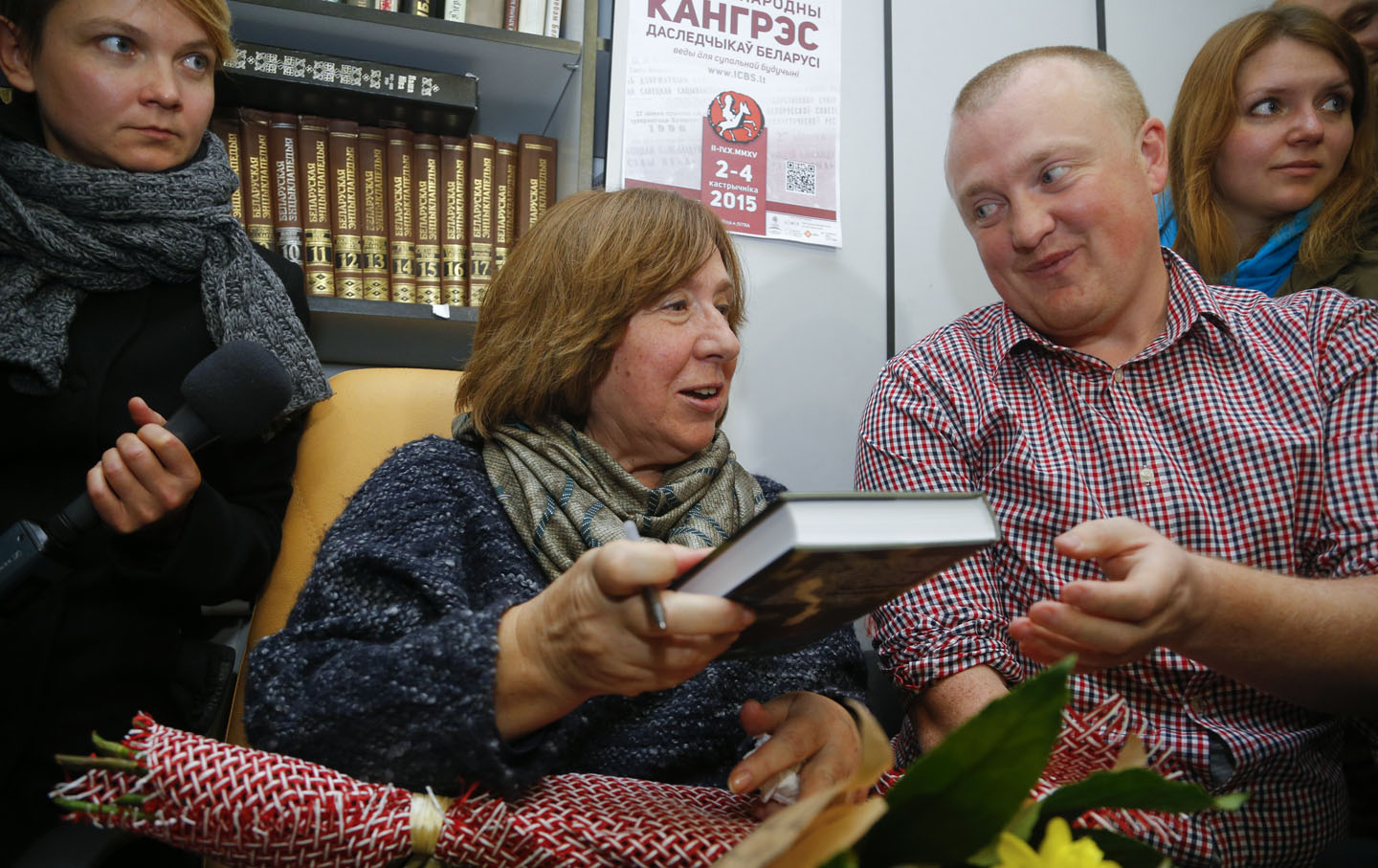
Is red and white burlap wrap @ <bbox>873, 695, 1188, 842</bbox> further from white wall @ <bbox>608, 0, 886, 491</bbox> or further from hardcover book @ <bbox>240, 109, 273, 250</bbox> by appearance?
hardcover book @ <bbox>240, 109, 273, 250</bbox>

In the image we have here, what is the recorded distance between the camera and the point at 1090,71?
1.22 metres

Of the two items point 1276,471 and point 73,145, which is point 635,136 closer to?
point 73,145

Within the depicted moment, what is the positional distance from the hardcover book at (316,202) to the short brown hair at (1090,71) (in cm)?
99

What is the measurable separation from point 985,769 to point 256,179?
149cm

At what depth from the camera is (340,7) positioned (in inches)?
57.9

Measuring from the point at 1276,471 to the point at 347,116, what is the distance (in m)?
1.46

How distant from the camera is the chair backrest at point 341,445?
1.21 meters

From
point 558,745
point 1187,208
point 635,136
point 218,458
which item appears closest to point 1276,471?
point 1187,208

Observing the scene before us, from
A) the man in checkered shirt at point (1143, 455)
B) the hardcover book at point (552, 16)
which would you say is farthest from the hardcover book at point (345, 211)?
the man in checkered shirt at point (1143, 455)

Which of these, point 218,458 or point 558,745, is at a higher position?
point 218,458

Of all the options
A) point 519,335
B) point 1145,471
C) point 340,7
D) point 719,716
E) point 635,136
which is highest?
point 340,7

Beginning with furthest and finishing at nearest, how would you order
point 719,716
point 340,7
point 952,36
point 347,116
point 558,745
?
1. point 952,36
2. point 347,116
3. point 340,7
4. point 719,716
5. point 558,745

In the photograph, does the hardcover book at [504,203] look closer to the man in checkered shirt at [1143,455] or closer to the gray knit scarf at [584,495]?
the gray knit scarf at [584,495]

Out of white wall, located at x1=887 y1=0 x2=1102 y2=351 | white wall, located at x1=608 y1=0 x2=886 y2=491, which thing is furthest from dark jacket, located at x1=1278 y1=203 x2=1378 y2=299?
white wall, located at x1=608 y1=0 x2=886 y2=491
